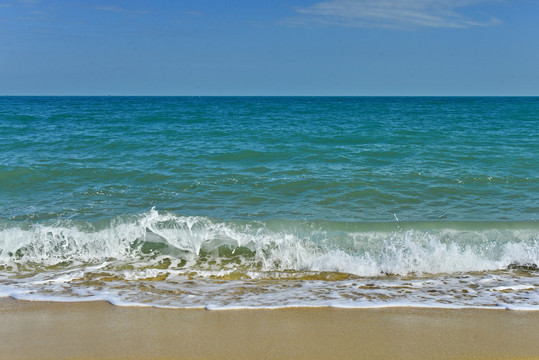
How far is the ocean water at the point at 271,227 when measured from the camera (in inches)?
207

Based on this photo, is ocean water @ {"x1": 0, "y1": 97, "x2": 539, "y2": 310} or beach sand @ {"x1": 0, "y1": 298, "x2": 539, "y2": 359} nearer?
beach sand @ {"x1": 0, "y1": 298, "x2": 539, "y2": 359}

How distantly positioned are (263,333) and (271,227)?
3512 mm

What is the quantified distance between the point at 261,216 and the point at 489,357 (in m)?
4.87

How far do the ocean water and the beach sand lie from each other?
11.8 inches

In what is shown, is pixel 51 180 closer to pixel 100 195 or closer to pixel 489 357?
pixel 100 195

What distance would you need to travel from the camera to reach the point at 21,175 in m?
11.0

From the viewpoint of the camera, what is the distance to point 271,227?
743cm

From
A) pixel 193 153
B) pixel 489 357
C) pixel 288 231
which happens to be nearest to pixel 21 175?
pixel 193 153

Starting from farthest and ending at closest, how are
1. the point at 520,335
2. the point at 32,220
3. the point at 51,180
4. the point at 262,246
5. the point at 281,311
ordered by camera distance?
the point at 51,180 < the point at 32,220 < the point at 262,246 < the point at 281,311 < the point at 520,335

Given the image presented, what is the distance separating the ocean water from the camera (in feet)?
17.3

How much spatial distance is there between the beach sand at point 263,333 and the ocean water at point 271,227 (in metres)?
0.30

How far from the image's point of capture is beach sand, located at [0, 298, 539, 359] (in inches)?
142

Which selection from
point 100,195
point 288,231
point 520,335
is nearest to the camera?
point 520,335

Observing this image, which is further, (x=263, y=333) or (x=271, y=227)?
(x=271, y=227)
